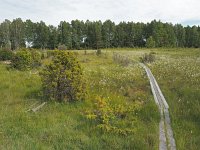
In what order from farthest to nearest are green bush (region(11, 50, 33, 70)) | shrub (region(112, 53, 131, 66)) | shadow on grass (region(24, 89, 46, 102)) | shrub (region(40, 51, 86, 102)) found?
shrub (region(112, 53, 131, 66)), green bush (region(11, 50, 33, 70)), shadow on grass (region(24, 89, 46, 102)), shrub (region(40, 51, 86, 102))

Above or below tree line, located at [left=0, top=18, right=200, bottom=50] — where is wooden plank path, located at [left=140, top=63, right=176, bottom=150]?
below

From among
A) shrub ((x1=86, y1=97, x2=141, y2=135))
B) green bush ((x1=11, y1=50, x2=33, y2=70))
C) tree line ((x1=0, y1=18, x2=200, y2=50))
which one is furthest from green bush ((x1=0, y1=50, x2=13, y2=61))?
tree line ((x1=0, y1=18, x2=200, y2=50))

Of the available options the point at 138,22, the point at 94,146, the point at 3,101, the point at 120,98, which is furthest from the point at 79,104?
the point at 138,22

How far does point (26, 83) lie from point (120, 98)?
22.0 ft

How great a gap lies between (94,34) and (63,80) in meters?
81.1

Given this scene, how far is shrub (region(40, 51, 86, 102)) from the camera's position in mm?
13828

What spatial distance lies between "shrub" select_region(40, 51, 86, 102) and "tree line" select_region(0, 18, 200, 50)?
73.0 metres

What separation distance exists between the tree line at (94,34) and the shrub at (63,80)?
72978 mm

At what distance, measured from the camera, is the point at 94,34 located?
309 feet

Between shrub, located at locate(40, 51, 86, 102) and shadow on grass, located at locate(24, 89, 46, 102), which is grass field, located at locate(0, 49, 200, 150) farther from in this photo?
shrub, located at locate(40, 51, 86, 102)

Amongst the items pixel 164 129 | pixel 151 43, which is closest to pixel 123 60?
pixel 164 129

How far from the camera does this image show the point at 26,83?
18125 millimetres

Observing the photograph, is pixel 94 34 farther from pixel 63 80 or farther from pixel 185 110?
pixel 185 110

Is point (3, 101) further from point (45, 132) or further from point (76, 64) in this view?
point (45, 132)
